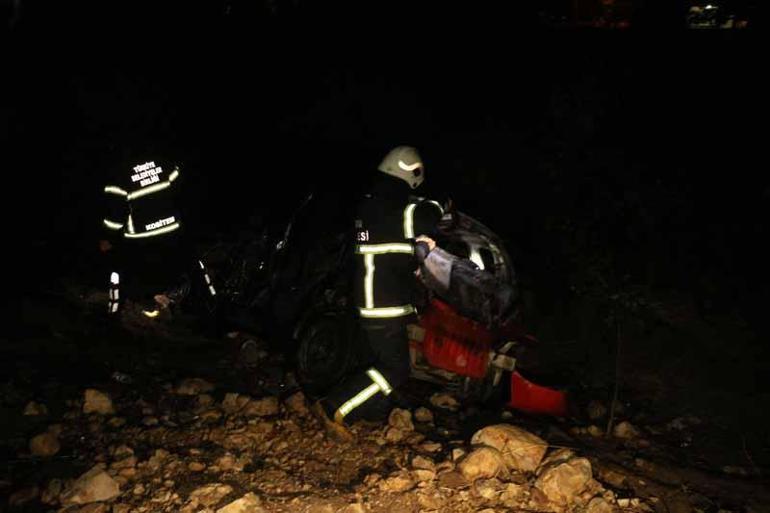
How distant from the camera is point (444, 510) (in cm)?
331

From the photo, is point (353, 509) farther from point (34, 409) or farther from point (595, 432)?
point (34, 409)

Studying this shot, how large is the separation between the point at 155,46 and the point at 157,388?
8.80 meters

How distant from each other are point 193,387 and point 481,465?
2362 millimetres

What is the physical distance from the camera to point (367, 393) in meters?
4.16

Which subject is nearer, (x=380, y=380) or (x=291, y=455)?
(x=291, y=455)

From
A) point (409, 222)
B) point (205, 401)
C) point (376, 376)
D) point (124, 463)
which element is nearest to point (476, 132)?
point (409, 222)

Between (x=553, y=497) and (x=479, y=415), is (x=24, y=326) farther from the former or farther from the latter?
(x=553, y=497)

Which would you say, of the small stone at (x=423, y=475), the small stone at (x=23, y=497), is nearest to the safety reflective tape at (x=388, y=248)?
the small stone at (x=423, y=475)

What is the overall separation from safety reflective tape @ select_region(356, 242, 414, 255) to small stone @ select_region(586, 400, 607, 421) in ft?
6.90

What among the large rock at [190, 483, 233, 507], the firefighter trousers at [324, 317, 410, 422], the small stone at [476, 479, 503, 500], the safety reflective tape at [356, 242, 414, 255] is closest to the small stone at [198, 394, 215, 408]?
the firefighter trousers at [324, 317, 410, 422]

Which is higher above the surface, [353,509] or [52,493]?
[52,493]

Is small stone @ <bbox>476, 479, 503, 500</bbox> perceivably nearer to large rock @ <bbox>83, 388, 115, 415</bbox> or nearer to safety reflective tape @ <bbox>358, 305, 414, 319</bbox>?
safety reflective tape @ <bbox>358, 305, 414, 319</bbox>

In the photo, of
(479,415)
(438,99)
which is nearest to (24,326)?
(479,415)

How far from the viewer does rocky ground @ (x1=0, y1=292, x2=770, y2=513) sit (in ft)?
11.0
